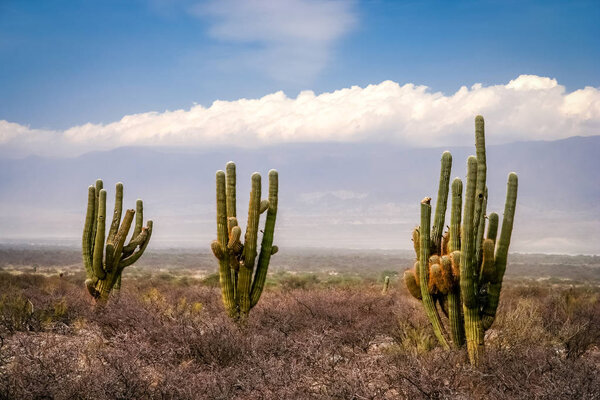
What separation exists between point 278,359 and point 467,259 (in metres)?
3.25

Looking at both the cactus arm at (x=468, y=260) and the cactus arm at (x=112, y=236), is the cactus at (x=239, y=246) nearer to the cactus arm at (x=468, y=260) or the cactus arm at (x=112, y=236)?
the cactus arm at (x=112, y=236)

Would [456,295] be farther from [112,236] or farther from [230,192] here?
[112,236]

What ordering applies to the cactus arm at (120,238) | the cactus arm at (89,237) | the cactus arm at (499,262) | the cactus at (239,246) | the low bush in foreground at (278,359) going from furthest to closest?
1. the cactus arm at (89,237)
2. the cactus arm at (120,238)
3. the cactus at (239,246)
4. the cactus arm at (499,262)
5. the low bush in foreground at (278,359)

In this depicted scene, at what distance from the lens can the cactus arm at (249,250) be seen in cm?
1315

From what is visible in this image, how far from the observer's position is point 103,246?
15.8 m

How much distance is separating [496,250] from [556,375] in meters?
2.80

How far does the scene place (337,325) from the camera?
14117mm

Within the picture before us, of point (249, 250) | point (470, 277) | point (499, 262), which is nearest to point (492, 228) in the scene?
point (499, 262)

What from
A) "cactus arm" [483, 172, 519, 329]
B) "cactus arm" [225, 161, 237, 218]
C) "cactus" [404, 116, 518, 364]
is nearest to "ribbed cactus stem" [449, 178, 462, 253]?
"cactus" [404, 116, 518, 364]

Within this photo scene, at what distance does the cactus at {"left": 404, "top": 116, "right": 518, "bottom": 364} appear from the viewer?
33.4 ft

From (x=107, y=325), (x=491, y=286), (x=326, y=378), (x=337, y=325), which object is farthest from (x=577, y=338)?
(x=107, y=325)

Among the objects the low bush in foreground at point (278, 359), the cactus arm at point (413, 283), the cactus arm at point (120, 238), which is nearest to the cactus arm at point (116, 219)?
the cactus arm at point (120, 238)

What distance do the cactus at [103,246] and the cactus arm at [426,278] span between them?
808 cm

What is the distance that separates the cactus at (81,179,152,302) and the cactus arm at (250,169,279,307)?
4.11m
